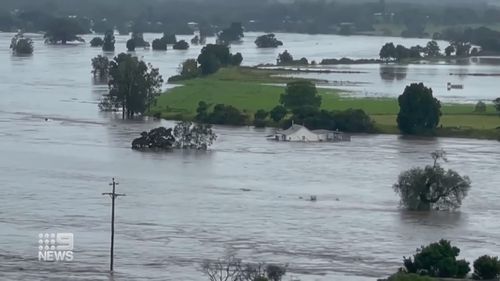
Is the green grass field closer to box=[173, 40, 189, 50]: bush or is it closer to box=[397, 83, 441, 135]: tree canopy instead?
box=[397, 83, 441, 135]: tree canopy

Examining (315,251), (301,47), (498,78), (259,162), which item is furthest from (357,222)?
(301,47)

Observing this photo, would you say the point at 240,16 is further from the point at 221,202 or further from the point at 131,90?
the point at 221,202

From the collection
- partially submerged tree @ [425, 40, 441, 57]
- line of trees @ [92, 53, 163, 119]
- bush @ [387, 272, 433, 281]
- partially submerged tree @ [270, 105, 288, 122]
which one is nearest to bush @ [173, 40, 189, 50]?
partially submerged tree @ [425, 40, 441, 57]

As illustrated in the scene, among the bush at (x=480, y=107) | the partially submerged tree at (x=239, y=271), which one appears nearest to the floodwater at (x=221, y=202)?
the partially submerged tree at (x=239, y=271)

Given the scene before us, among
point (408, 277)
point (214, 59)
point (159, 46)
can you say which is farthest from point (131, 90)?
point (159, 46)

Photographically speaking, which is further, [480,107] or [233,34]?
[233,34]
